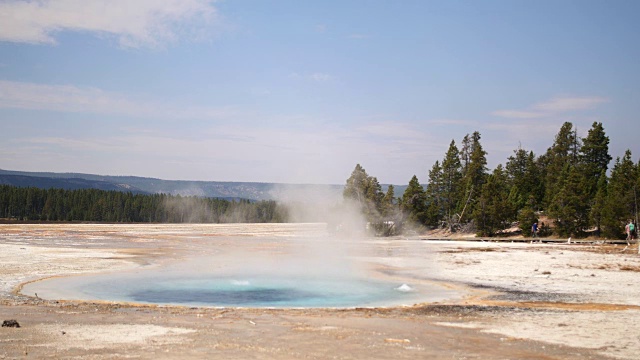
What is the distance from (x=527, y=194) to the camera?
67.3 metres

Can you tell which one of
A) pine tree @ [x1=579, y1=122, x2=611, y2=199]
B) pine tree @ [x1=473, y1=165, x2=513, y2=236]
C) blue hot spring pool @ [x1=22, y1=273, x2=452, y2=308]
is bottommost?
blue hot spring pool @ [x1=22, y1=273, x2=452, y2=308]

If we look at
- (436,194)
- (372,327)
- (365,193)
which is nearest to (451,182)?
(436,194)

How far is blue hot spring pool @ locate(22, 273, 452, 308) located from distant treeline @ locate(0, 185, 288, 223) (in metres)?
100

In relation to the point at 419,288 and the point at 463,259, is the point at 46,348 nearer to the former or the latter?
the point at 419,288

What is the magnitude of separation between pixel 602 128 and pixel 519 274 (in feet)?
159

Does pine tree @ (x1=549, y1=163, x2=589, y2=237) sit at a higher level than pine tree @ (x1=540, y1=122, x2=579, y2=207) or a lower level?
lower

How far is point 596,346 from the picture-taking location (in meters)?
11.4

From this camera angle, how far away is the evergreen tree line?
46.9 metres

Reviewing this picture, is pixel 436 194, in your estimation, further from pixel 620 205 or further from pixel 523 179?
pixel 620 205

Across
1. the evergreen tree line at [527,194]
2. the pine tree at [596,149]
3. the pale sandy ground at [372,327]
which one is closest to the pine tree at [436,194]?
the evergreen tree line at [527,194]

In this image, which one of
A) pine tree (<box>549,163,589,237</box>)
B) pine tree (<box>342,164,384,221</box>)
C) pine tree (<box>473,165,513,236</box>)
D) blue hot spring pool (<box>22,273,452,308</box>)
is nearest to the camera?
blue hot spring pool (<box>22,273,452,308</box>)

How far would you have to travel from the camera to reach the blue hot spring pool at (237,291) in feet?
60.5

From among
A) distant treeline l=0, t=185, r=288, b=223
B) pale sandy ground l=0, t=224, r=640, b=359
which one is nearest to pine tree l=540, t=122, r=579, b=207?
pale sandy ground l=0, t=224, r=640, b=359

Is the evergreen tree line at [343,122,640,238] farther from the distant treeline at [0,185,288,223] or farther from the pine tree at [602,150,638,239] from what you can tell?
the distant treeline at [0,185,288,223]
